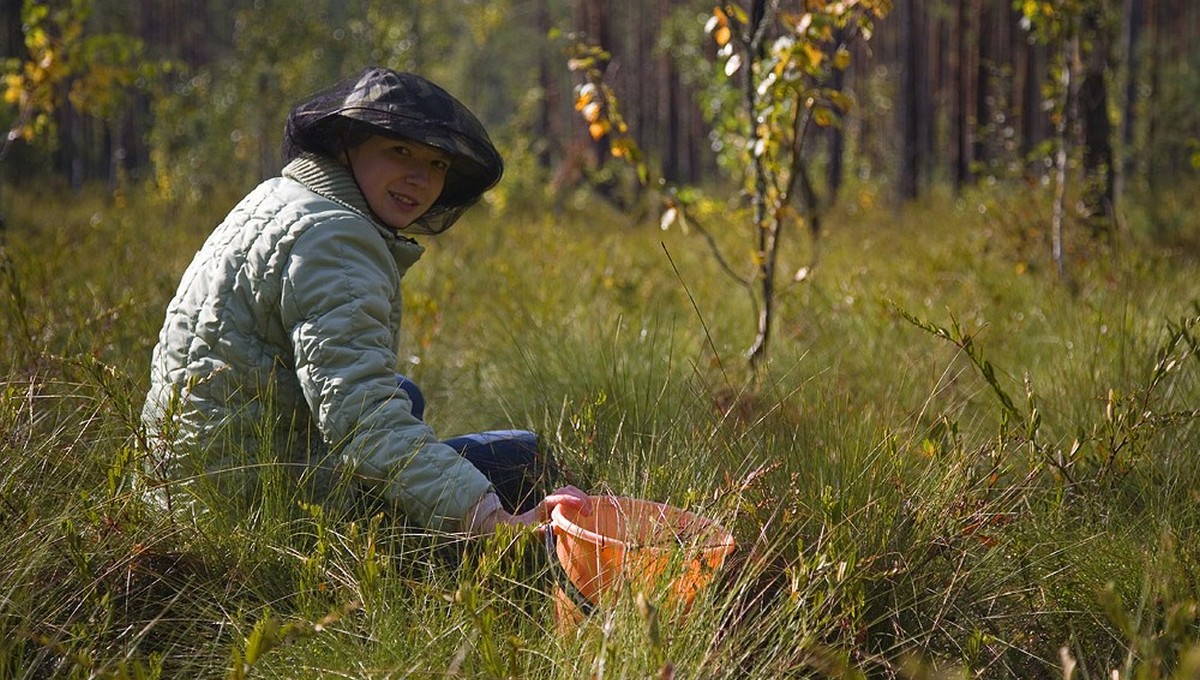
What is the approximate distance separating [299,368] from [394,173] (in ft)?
1.81

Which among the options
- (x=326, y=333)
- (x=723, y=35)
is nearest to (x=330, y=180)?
(x=326, y=333)

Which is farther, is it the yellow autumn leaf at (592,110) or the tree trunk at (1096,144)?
the tree trunk at (1096,144)

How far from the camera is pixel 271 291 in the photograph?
2.40 metres

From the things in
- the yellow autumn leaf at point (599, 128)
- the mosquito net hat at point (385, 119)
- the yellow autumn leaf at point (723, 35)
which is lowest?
the yellow autumn leaf at point (599, 128)

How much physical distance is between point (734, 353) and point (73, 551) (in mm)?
2887

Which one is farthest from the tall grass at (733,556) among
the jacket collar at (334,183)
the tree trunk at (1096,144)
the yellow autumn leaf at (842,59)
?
the tree trunk at (1096,144)

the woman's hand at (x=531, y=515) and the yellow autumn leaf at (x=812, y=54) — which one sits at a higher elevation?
the yellow autumn leaf at (x=812, y=54)

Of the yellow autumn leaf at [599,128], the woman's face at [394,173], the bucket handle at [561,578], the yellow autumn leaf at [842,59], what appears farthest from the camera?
the yellow autumn leaf at [599,128]

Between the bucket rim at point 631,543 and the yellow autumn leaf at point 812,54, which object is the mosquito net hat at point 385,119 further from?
the yellow autumn leaf at point 812,54

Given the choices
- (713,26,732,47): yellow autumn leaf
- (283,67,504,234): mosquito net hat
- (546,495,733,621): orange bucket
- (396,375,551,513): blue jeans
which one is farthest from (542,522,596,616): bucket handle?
(713,26,732,47): yellow autumn leaf

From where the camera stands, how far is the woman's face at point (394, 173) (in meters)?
2.63

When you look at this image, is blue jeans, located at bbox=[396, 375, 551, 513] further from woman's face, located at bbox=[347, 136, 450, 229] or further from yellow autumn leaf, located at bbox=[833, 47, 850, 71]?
yellow autumn leaf, located at bbox=[833, 47, 850, 71]

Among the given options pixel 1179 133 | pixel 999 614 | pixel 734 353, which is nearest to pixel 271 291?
pixel 999 614

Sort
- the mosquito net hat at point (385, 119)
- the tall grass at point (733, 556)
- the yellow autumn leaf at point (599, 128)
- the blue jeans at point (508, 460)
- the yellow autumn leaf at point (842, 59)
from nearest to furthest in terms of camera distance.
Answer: the tall grass at point (733, 556) → the mosquito net hat at point (385, 119) → the blue jeans at point (508, 460) → the yellow autumn leaf at point (842, 59) → the yellow autumn leaf at point (599, 128)
